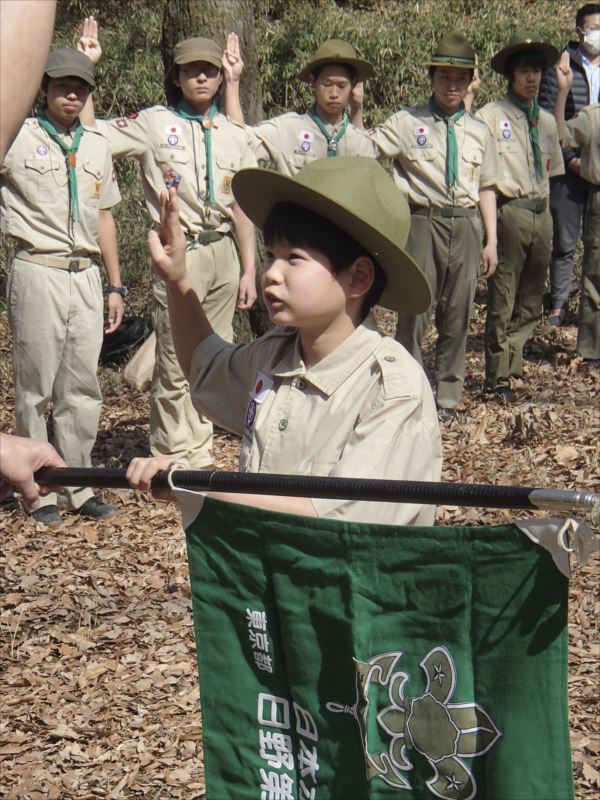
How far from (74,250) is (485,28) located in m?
13.6

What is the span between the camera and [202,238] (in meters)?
7.38

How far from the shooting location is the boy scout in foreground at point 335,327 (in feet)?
9.12

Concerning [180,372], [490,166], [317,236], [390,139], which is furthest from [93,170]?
[317,236]

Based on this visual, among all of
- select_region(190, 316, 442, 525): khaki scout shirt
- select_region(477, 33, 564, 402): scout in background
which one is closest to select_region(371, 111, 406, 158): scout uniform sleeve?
select_region(477, 33, 564, 402): scout in background

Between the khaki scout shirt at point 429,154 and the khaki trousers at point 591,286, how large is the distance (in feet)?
5.19

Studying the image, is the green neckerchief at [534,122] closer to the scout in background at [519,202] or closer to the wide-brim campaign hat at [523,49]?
the scout in background at [519,202]

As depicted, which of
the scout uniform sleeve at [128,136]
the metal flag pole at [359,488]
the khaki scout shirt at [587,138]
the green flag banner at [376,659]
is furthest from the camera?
the khaki scout shirt at [587,138]

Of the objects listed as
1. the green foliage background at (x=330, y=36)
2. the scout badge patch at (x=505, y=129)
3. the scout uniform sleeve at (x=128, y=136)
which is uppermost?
the green foliage background at (x=330, y=36)

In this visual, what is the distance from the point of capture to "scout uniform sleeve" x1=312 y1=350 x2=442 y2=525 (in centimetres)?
267

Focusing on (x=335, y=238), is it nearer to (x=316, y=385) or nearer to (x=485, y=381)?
(x=316, y=385)

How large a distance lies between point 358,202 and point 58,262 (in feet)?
13.3

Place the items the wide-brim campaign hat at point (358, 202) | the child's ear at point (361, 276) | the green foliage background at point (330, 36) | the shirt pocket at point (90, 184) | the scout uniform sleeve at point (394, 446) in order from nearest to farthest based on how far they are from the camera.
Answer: the scout uniform sleeve at point (394, 446)
the wide-brim campaign hat at point (358, 202)
the child's ear at point (361, 276)
the shirt pocket at point (90, 184)
the green foliage background at point (330, 36)

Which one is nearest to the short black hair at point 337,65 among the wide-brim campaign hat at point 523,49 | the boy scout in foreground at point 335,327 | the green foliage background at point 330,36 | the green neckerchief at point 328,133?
the green neckerchief at point 328,133

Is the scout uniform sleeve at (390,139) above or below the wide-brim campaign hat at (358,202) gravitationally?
above
